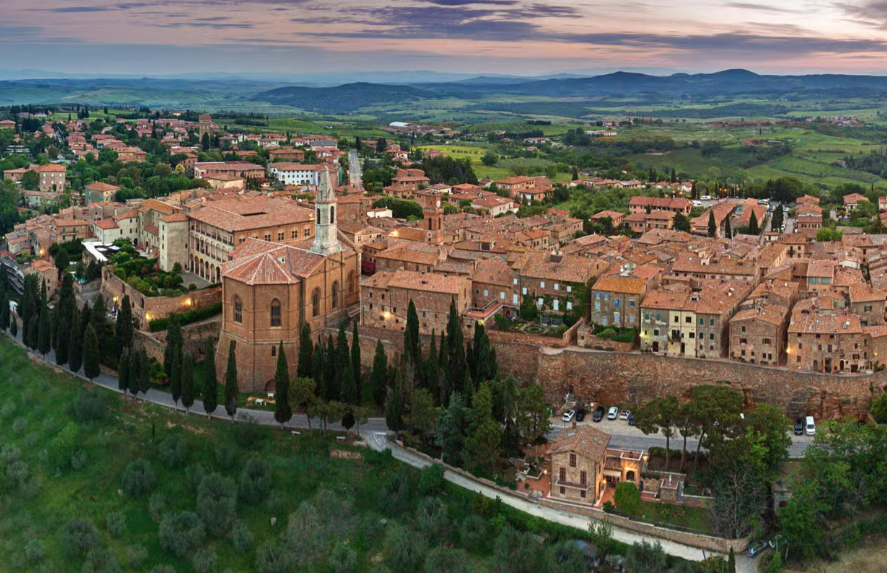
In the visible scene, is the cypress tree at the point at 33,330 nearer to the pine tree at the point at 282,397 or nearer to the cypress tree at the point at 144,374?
the cypress tree at the point at 144,374

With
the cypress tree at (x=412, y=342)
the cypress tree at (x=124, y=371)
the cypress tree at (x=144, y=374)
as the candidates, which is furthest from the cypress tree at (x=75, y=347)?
the cypress tree at (x=412, y=342)

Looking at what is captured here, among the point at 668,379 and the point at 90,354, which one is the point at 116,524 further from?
the point at 668,379

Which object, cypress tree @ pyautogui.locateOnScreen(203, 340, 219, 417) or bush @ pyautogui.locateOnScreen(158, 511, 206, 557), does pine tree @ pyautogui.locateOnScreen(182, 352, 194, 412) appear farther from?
bush @ pyautogui.locateOnScreen(158, 511, 206, 557)

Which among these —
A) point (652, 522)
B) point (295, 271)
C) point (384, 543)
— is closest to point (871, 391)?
point (652, 522)

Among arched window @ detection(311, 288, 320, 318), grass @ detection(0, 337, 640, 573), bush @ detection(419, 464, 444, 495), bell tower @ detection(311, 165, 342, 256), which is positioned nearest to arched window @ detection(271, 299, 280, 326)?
arched window @ detection(311, 288, 320, 318)

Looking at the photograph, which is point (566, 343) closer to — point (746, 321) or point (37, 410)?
point (746, 321)
